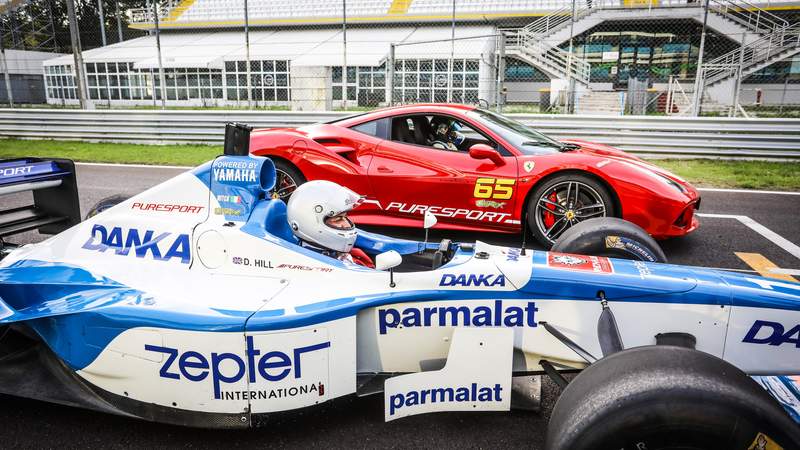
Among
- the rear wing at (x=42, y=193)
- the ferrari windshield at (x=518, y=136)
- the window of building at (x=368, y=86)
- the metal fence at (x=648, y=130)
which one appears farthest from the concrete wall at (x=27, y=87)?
the ferrari windshield at (x=518, y=136)

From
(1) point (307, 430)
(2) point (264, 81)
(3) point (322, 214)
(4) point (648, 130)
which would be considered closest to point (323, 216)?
(3) point (322, 214)

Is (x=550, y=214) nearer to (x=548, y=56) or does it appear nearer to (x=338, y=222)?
(x=338, y=222)

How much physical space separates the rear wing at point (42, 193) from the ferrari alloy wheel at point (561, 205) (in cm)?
391

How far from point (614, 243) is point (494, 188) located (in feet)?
6.97

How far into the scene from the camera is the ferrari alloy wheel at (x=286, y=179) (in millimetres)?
6303

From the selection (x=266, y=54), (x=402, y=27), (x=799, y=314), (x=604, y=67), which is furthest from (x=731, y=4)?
(x=799, y=314)

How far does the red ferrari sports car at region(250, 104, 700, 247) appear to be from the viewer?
5.32 m

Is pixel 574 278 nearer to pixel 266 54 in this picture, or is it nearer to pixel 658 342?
pixel 658 342

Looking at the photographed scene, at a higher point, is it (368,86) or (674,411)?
(368,86)

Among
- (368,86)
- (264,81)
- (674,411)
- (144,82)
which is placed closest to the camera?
(674,411)

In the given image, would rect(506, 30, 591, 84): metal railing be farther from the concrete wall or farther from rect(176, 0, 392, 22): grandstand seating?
the concrete wall

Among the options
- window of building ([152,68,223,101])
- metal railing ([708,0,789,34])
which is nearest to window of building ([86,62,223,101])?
window of building ([152,68,223,101])

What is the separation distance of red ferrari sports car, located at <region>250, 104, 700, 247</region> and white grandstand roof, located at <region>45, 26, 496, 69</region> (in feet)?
49.7

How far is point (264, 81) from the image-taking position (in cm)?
2391
